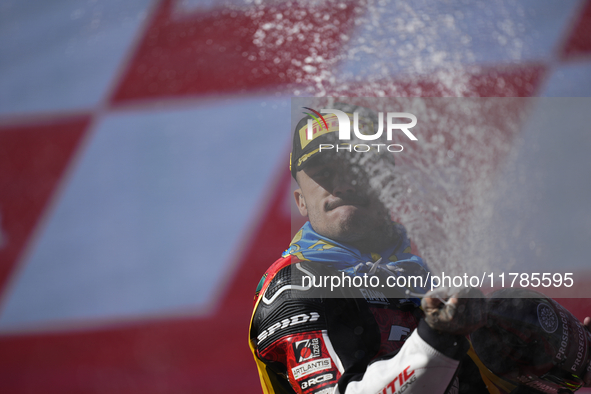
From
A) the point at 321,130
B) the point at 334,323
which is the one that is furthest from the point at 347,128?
the point at 334,323

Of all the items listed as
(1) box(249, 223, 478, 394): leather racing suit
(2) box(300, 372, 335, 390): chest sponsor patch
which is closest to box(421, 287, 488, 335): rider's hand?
(1) box(249, 223, 478, 394): leather racing suit

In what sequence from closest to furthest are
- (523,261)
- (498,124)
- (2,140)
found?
(523,261), (498,124), (2,140)

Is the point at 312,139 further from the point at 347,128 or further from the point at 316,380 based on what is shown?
the point at 316,380

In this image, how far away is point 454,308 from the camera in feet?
1.04

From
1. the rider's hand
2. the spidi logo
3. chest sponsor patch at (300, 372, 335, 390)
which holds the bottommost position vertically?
chest sponsor patch at (300, 372, 335, 390)

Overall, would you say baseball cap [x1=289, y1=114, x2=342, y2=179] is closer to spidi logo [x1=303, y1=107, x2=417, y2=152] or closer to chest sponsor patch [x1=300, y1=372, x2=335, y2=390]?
spidi logo [x1=303, y1=107, x2=417, y2=152]

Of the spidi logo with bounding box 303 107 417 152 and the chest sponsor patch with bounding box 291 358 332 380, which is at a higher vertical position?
the spidi logo with bounding box 303 107 417 152

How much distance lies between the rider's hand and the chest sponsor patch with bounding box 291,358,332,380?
15cm

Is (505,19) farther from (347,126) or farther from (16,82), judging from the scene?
(16,82)

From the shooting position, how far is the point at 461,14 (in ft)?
3.56

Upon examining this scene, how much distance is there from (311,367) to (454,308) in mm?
192

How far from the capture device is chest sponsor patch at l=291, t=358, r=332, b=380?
0.44m

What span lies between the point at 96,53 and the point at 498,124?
1.29m

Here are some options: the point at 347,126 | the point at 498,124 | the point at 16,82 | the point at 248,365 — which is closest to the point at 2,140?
the point at 16,82
